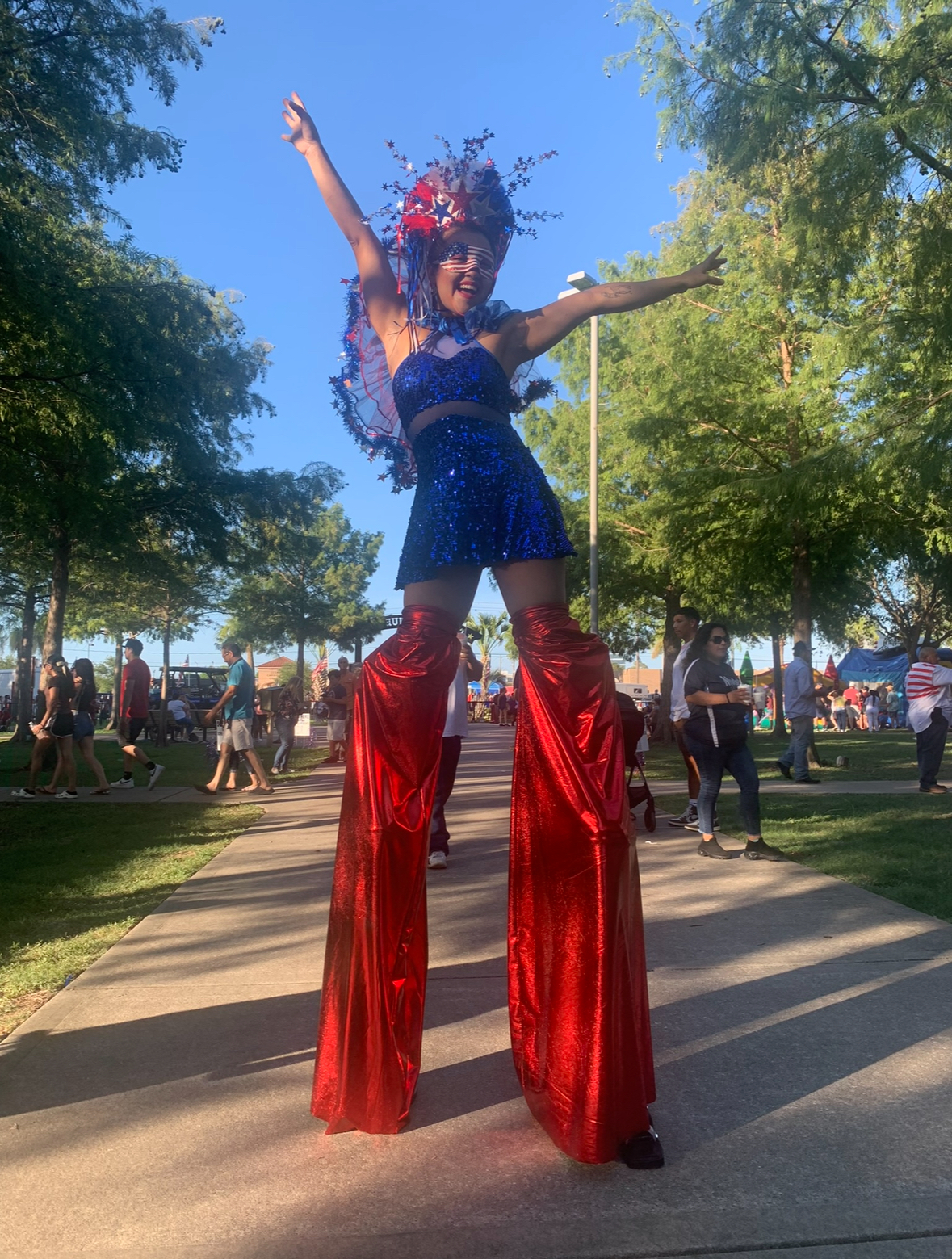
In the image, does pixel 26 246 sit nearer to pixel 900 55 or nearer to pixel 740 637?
pixel 900 55

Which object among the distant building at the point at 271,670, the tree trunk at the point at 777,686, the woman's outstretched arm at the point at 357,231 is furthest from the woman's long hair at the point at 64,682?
the distant building at the point at 271,670

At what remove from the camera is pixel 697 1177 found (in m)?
2.24

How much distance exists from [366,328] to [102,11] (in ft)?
29.3

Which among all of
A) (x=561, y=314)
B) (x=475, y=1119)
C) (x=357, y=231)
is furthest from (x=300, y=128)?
(x=475, y=1119)

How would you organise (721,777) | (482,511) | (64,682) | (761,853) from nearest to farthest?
1. (482,511)
2. (761,853)
3. (721,777)
4. (64,682)

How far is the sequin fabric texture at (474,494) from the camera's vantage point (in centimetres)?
270

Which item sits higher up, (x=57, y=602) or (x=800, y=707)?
(x=57, y=602)

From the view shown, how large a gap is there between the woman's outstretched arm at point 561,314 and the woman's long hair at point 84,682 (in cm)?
976

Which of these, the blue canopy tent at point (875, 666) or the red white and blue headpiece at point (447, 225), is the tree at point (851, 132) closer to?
the red white and blue headpiece at point (447, 225)

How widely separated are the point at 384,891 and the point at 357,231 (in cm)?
193

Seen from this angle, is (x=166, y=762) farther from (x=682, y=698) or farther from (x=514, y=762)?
(x=514, y=762)

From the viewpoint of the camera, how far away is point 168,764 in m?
17.9

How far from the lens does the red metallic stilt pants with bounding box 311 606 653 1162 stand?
2.35m

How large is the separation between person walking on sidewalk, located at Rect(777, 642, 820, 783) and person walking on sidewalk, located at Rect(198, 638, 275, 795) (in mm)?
6311
